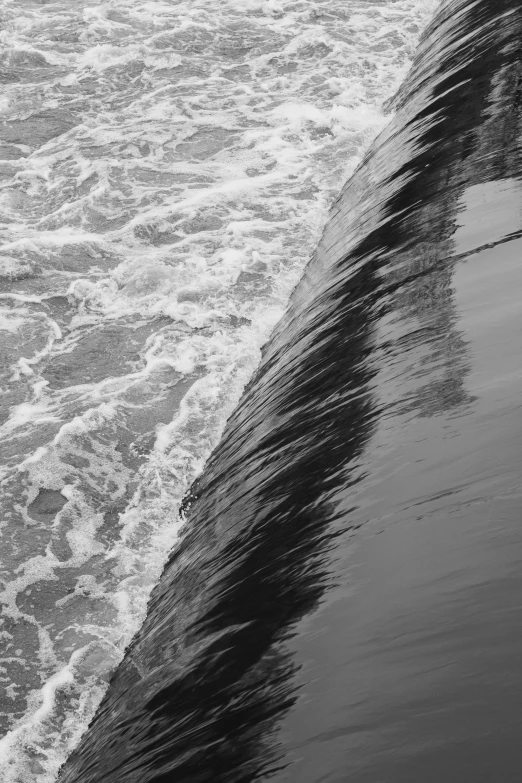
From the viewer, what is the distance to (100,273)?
8586 millimetres

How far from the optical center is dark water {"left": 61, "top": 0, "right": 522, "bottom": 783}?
235cm

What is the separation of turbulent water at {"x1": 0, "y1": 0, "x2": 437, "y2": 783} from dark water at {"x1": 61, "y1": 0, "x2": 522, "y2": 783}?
0.56 meters

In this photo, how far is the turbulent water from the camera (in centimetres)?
524

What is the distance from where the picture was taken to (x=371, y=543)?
10.0 feet

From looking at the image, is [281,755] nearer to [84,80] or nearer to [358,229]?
[358,229]

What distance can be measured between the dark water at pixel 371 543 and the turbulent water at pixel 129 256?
1.82 feet

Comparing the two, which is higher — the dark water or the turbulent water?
the turbulent water

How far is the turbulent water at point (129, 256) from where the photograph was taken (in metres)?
5.24

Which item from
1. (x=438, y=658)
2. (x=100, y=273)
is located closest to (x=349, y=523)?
(x=438, y=658)

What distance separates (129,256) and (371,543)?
6.28 m

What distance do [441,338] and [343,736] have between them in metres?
1.97

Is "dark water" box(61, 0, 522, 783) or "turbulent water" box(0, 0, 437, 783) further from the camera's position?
"turbulent water" box(0, 0, 437, 783)

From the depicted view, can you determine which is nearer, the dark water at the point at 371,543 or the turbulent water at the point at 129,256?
the dark water at the point at 371,543

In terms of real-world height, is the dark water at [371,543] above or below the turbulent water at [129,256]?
below
